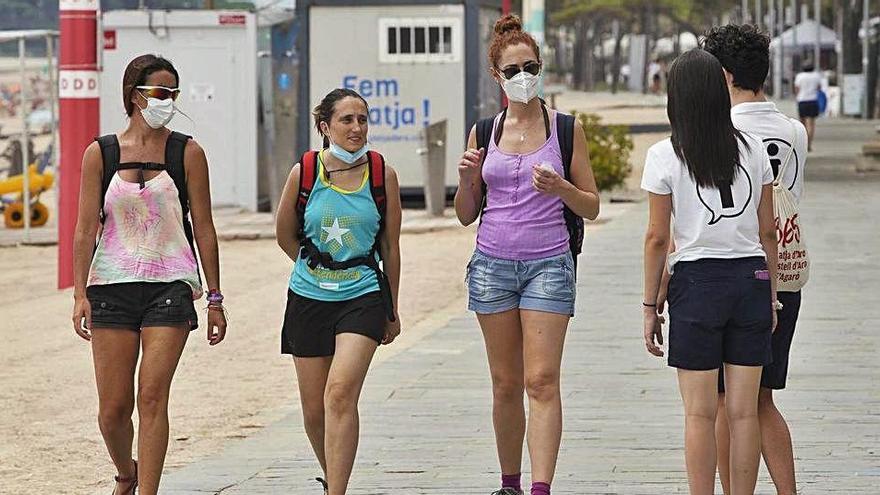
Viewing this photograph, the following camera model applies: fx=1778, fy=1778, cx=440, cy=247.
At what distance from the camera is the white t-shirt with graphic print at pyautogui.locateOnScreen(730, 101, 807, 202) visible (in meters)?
5.80

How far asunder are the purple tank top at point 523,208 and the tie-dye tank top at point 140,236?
1102 millimetres

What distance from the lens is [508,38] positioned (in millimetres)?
6289

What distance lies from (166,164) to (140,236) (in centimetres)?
26

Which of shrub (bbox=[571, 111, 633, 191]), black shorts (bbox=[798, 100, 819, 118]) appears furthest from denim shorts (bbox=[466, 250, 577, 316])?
black shorts (bbox=[798, 100, 819, 118])

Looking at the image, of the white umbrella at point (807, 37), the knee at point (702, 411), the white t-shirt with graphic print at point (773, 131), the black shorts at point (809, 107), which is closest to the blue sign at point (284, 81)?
the black shorts at point (809, 107)

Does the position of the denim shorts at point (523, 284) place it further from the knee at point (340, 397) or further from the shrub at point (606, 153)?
the shrub at point (606, 153)

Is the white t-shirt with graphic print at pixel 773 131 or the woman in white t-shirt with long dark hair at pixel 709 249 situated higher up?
the white t-shirt with graphic print at pixel 773 131

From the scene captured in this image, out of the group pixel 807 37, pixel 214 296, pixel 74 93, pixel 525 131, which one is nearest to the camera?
pixel 525 131

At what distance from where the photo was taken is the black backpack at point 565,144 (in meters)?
6.20

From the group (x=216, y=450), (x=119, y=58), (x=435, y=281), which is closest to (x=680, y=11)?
(x=119, y=58)

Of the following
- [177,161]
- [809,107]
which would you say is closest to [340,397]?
[177,161]

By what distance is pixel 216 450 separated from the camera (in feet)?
26.8

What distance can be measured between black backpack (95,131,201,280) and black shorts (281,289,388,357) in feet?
1.61

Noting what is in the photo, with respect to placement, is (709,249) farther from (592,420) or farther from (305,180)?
(592,420)
